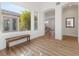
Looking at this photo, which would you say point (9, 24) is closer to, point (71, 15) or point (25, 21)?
point (25, 21)

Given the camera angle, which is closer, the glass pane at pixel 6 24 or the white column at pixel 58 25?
the glass pane at pixel 6 24

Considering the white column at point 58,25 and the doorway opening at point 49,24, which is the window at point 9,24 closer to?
the doorway opening at point 49,24

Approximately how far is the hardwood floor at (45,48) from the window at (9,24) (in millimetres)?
387

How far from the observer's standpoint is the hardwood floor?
76.8 inches

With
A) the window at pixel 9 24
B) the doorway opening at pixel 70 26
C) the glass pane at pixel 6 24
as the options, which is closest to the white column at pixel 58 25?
the doorway opening at pixel 70 26

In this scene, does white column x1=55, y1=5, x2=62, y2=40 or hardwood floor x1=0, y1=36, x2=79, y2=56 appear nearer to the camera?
hardwood floor x1=0, y1=36, x2=79, y2=56

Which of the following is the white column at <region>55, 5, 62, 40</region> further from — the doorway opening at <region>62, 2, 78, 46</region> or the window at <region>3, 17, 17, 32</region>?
the window at <region>3, 17, 17, 32</region>

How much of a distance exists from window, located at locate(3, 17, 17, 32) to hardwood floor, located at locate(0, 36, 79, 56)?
1.27 ft

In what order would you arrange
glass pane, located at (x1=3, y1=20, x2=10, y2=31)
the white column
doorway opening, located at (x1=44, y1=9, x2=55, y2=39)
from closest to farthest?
glass pane, located at (x1=3, y1=20, x2=10, y2=31)
doorway opening, located at (x1=44, y1=9, x2=55, y2=39)
the white column

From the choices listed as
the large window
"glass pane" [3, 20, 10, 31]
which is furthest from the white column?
"glass pane" [3, 20, 10, 31]

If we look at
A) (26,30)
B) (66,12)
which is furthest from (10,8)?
(66,12)

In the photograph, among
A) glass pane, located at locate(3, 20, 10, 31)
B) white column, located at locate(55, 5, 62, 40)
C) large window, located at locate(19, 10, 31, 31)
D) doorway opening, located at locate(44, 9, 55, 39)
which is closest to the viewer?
glass pane, located at locate(3, 20, 10, 31)

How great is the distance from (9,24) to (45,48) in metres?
0.94

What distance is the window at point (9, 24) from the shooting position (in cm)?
190
